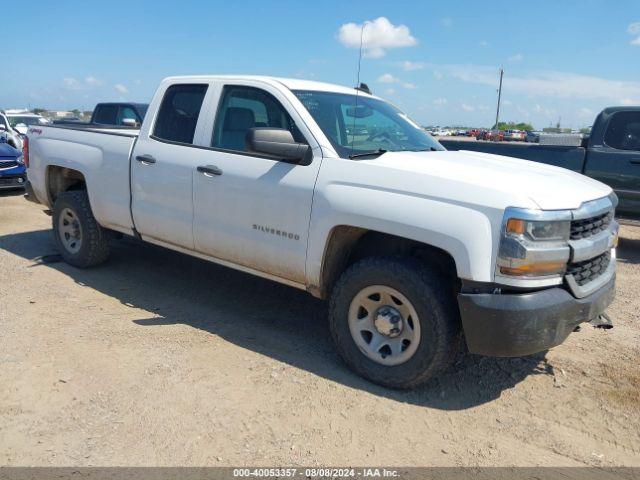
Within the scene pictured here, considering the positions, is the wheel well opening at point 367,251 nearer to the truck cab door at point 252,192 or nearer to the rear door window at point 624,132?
the truck cab door at point 252,192

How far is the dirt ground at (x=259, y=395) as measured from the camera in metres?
2.95

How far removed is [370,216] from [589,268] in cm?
142

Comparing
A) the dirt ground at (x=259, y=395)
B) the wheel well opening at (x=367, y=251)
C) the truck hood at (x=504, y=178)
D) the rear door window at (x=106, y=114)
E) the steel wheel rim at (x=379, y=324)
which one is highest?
the rear door window at (x=106, y=114)

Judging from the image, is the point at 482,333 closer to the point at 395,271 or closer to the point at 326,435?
the point at 395,271

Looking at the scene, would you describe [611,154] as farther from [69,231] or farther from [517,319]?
[69,231]

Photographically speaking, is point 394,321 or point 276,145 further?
point 276,145

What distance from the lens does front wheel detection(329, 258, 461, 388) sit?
131 inches

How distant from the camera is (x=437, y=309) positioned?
3295 mm

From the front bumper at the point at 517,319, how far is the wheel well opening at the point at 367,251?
39cm

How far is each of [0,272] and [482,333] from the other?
5.03m

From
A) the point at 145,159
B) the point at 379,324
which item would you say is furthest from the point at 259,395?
the point at 145,159

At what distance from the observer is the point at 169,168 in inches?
183

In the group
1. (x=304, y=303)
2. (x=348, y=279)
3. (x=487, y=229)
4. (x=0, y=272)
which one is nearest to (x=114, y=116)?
(x=0, y=272)

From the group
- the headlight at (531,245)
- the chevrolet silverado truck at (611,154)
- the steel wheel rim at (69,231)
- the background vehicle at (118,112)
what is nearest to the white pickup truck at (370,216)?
the headlight at (531,245)
